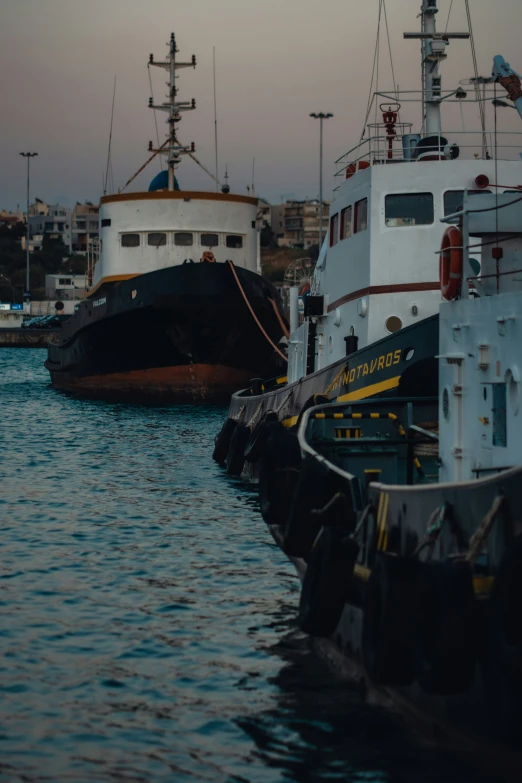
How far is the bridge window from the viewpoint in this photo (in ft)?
135

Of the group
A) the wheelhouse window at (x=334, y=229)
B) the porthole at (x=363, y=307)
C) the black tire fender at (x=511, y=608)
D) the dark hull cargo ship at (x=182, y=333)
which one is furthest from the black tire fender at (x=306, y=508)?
the dark hull cargo ship at (x=182, y=333)

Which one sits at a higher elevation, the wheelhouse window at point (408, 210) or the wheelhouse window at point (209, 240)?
the wheelhouse window at point (209, 240)

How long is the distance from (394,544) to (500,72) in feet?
30.5

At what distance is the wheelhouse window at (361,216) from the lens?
1845 cm

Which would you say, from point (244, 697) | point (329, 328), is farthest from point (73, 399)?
point (244, 697)

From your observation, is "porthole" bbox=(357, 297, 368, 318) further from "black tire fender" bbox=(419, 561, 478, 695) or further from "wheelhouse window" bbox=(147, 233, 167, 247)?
"wheelhouse window" bbox=(147, 233, 167, 247)

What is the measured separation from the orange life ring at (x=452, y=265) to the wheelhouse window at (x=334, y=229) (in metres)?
8.85

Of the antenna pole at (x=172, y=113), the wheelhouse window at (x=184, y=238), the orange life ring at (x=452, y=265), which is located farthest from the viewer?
the antenna pole at (x=172, y=113)

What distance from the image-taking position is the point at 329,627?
929 centimetres

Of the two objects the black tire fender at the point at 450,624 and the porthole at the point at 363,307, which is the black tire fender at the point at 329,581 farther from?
the porthole at the point at 363,307

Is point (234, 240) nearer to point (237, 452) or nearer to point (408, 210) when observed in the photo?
point (237, 452)

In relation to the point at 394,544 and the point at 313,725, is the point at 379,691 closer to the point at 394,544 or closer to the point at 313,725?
the point at 313,725

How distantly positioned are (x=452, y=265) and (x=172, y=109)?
Answer: 3378 cm

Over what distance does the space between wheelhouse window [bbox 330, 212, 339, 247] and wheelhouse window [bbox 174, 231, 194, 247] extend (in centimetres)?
1992
